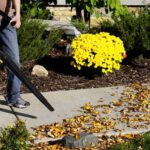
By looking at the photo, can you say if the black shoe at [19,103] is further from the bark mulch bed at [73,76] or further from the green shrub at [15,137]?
the green shrub at [15,137]

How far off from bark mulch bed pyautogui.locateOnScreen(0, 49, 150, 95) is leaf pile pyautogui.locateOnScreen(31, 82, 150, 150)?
0.69 meters

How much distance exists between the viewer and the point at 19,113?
6.33 m

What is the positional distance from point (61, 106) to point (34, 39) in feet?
7.03

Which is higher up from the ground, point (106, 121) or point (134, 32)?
point (134, 32)

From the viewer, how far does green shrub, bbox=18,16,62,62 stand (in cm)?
829

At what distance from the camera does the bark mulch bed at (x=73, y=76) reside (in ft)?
24.6

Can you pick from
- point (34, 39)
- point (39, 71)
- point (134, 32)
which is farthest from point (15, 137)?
point (134, 32)

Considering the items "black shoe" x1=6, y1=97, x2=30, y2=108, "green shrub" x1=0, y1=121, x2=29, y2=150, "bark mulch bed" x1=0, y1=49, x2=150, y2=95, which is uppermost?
"green shrub" x1=0, y1=121, x2=29, y2=150

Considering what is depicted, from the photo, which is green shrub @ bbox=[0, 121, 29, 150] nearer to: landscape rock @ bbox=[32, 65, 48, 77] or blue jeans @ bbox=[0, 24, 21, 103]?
blue jeans @ bbox=[0, 24, 21, 103]

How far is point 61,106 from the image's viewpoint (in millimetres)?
6602

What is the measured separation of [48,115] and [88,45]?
177 centimetres

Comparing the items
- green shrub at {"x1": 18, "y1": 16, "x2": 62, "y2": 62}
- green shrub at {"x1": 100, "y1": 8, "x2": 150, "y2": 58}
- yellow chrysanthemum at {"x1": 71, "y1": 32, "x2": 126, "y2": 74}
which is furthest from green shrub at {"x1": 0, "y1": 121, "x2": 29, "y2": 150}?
green shrub at {"x1": 100, "y1": 8, "x2": 150, "y2": 58}

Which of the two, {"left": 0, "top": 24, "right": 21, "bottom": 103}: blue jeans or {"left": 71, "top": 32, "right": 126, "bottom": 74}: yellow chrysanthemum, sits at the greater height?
{"left": 0, "top": 24, "right": 21, "bottom": 103}: blue jeans

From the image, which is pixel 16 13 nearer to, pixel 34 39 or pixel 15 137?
pixel 15 137
